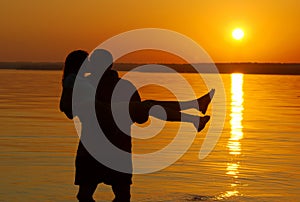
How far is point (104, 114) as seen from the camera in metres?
8.31

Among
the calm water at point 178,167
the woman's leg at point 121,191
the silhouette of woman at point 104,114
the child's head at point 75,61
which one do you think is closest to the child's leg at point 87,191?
the silhouette of woman at point 104,114

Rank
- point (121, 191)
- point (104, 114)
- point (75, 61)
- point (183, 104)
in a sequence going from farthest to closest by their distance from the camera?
point (121, 191) → point (75, 61) → point (104, 114) → point (183, 104)

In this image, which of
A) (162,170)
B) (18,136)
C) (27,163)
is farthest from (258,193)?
(18,136)

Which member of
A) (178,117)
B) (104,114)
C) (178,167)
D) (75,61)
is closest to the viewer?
(178,117)

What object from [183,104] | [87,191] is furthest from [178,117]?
[87,191]

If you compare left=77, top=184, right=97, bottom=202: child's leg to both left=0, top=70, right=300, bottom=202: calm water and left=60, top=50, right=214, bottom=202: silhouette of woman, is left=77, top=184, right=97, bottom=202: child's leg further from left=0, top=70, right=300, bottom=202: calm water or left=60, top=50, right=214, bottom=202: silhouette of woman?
left=0, top=70, right=300, bottom=202: calm water

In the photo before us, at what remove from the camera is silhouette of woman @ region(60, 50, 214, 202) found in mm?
8109

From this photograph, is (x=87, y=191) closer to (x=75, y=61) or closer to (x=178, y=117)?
(x=75, y=61)

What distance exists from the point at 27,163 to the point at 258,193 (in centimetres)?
533

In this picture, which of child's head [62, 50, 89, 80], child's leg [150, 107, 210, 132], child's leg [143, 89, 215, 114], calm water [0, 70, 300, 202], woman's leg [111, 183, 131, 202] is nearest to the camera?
child's leg [150, 107, 210, 132]

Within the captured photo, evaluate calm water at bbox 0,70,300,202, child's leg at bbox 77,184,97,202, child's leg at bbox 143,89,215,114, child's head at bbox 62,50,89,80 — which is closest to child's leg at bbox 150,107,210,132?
child's leg at bbox 143,89,215,114

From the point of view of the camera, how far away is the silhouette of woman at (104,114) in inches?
319

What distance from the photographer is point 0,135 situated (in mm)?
20203

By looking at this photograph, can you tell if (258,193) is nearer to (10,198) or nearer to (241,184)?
(241,184)
